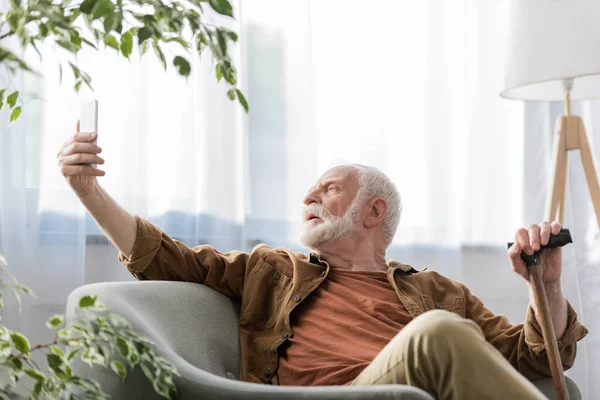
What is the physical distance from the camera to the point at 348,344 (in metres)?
1.84

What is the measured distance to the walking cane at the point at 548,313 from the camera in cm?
Answer: 172

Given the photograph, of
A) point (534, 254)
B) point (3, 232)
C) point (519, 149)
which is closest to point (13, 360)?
point (534, 254)

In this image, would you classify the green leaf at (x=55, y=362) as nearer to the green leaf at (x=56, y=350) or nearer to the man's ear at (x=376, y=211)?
the green leaf at (x=56, y=350)

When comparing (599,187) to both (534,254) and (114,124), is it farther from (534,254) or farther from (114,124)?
(114,124)

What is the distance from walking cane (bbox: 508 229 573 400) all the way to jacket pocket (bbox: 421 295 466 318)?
0.34 m

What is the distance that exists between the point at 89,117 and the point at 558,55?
1509 millimetres

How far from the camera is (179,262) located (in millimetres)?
1901

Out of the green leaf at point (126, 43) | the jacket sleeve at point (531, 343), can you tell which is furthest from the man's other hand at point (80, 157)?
the jacket sleeve at point (531, 343)

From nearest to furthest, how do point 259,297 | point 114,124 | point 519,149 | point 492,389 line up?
1. point 492,389
2. point 259,297
3. point 114,124
4. point 519,149

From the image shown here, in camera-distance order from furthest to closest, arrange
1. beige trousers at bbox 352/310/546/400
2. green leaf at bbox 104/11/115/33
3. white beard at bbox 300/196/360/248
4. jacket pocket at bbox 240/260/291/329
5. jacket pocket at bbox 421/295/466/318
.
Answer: white beard at bbox 300/196/360/248 < jacket pocket at bbox 421/295/466/318 < jacket pocket at bbox 240/260/291/329 < beige trousers at bbox 352/310/546/400 < green leaf at bbox 104/11/115/33

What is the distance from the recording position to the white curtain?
8.01 feet

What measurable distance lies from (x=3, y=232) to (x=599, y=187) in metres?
1.90

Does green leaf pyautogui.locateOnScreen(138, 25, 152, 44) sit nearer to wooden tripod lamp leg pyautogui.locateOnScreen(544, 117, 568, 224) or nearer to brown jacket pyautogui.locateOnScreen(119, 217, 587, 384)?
brown jacket pyautogui.locateOnScreen(119, 217, 587, 384)

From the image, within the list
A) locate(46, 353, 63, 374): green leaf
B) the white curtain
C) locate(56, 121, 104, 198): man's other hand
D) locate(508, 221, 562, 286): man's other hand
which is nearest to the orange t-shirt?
locate(508, 221, 562, 286): man's other hand
